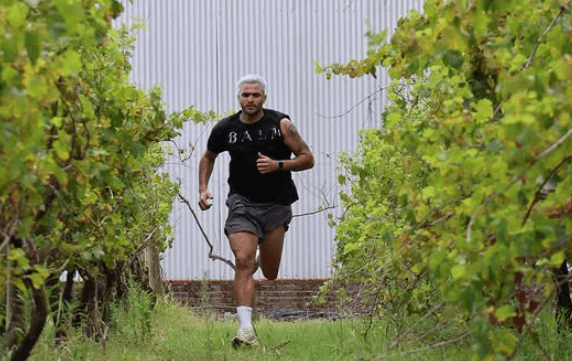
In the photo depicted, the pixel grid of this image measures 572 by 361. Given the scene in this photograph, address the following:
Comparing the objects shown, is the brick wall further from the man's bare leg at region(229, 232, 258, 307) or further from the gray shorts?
the man's bare leg at region(229, 232, 258, 307)

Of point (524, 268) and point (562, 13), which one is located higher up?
point (562, 13)

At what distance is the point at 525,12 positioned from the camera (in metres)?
4.10

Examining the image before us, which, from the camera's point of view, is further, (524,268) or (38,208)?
(38,208)

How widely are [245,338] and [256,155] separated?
51.7 inches

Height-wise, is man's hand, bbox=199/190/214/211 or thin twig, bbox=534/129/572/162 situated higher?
man's hand, bbox=199/190/214/211

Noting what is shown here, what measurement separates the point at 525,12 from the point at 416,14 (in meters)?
1.20

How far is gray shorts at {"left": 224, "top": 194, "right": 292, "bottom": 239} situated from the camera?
8.52 metres

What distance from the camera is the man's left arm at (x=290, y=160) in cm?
831

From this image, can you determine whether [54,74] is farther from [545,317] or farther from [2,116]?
[545,317]

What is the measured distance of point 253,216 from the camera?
8.56 metres

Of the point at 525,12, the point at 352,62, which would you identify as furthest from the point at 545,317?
the point at 525,12

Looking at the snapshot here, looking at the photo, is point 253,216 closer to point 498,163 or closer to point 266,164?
point 266,164

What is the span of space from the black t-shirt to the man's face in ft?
0.33

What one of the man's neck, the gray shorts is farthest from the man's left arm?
the gray shorts
